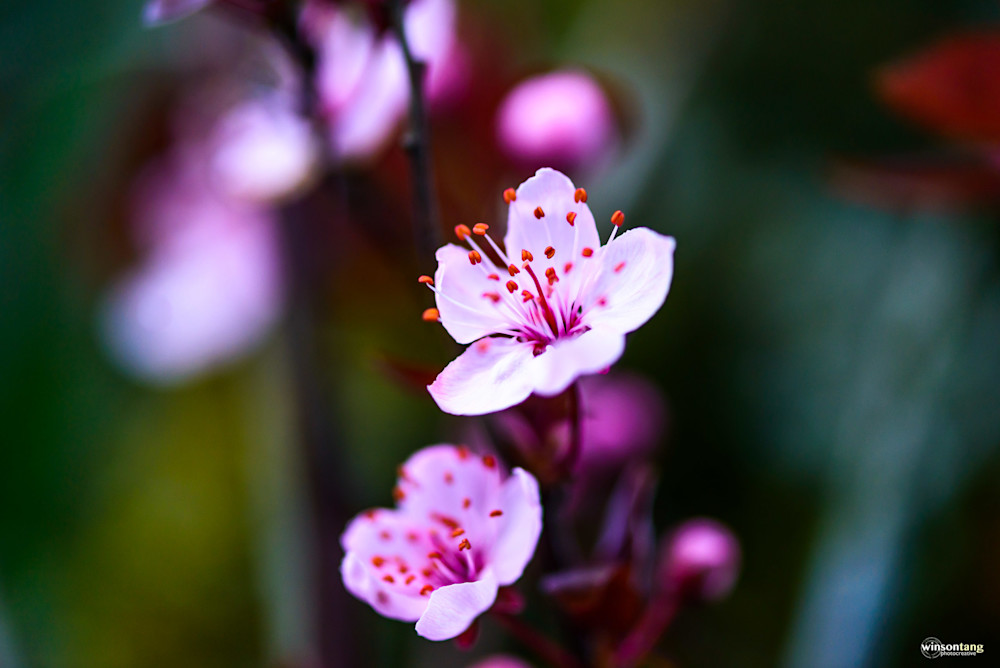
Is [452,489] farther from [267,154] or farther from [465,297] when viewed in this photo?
[267,154]

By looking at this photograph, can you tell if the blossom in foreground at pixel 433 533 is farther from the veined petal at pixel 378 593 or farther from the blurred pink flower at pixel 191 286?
the blurred pink flower at pixel 191 286

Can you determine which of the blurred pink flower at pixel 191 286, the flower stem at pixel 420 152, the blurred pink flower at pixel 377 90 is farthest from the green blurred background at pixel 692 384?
the flower stem at pixel 420 152

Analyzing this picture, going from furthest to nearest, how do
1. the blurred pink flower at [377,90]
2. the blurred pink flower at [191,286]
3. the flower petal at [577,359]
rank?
1. the blurred pink flower at [191,286]
2. the blurred pink flower at [377,90]
3. the flower petal at [577,359]

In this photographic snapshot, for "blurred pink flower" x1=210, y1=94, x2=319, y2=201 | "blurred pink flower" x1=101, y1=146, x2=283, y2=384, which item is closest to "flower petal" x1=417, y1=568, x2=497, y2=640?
"blurred pink flower" x1=210, y1=94, x2=319, y2=201

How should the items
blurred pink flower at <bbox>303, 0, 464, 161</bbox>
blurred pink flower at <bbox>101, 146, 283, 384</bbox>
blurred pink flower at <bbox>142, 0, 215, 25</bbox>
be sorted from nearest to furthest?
1. blurred pink flower at <bbox>142, 0, 215, 25</bbox>
2. blurred pink flower at <bbox>303, 0, 464, 161</bbox>
3. blurred pink flower at <bbox>101, 146, 283, 384</bbox>

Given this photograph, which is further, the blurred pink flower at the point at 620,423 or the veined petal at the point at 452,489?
the blurred pink flower at the point at 620,423

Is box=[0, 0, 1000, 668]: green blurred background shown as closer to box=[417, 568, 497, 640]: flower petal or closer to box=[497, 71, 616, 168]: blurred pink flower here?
box=[497, 71, 616, 168]: blurred pink flower
